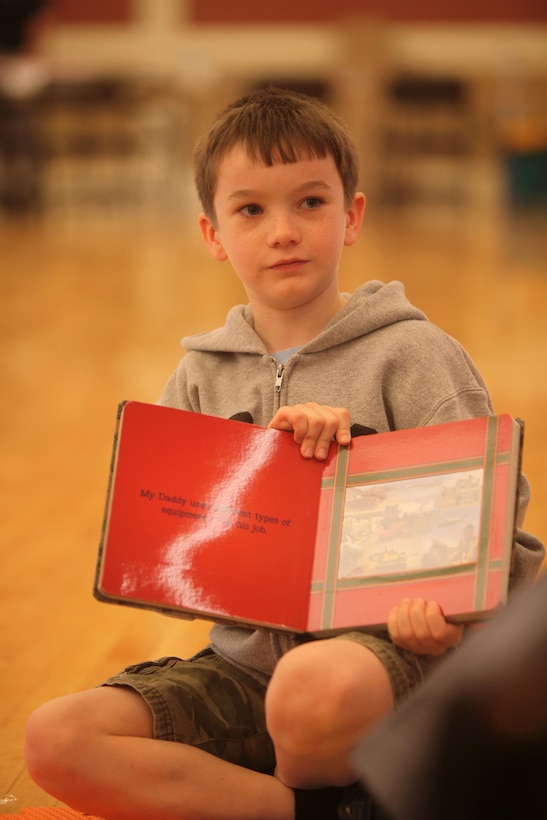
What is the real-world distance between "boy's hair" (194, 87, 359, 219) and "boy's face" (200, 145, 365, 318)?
12 millimetres

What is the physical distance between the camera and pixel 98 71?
29.3ft

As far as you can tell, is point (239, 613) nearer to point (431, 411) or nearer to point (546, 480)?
point (431, 411)

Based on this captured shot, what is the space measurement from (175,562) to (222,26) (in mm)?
9050

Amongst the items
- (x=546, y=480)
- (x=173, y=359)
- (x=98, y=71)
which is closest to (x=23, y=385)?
(x=173, y=359)

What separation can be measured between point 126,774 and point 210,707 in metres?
0.13

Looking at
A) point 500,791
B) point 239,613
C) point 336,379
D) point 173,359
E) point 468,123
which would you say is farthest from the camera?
point 468,123

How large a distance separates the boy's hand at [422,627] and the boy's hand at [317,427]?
20cm

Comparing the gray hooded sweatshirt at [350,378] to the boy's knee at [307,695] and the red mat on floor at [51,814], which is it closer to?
the boy's knee at [307,695]

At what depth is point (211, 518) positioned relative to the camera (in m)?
1.23

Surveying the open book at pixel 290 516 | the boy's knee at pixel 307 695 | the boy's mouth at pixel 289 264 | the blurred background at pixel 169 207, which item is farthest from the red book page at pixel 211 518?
the blurred background at pixel 169 207

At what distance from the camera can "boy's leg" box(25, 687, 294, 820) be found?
3.92ft

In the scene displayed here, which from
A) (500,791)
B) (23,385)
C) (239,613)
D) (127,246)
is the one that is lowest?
(500,791)

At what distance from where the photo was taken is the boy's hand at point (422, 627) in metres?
1.10

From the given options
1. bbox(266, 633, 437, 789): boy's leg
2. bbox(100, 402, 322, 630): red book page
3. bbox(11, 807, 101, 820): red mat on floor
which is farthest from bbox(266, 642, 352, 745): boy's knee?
bbox(11, 807, 101, 820): red mat on floor
